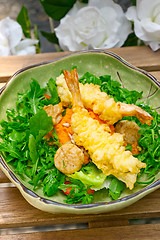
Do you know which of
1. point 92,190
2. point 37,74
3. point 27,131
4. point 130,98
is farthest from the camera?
point 37,74

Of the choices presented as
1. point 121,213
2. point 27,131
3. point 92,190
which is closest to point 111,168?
point 92,190

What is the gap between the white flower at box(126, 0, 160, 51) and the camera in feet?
8.77

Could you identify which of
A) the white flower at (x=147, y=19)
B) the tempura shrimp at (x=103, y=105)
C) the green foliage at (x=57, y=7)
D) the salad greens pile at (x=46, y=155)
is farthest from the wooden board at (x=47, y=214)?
Result: the green foliage at (x=57, y=7)

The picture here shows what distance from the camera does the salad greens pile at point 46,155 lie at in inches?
70.4

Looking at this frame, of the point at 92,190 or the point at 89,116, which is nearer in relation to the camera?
the point at 92,190

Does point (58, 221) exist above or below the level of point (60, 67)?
below

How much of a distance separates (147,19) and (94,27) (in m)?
0.51

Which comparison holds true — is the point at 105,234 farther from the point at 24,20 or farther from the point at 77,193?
the point at 24,20

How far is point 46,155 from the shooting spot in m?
1.95

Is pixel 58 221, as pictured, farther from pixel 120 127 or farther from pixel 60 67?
pixel 60 67

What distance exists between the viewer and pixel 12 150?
1.88 m

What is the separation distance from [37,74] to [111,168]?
1055 mm

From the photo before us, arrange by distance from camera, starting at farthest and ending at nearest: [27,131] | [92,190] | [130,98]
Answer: [130,98]
[27,131]
[92,190]

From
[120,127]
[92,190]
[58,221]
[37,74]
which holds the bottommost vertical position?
[58,221]
